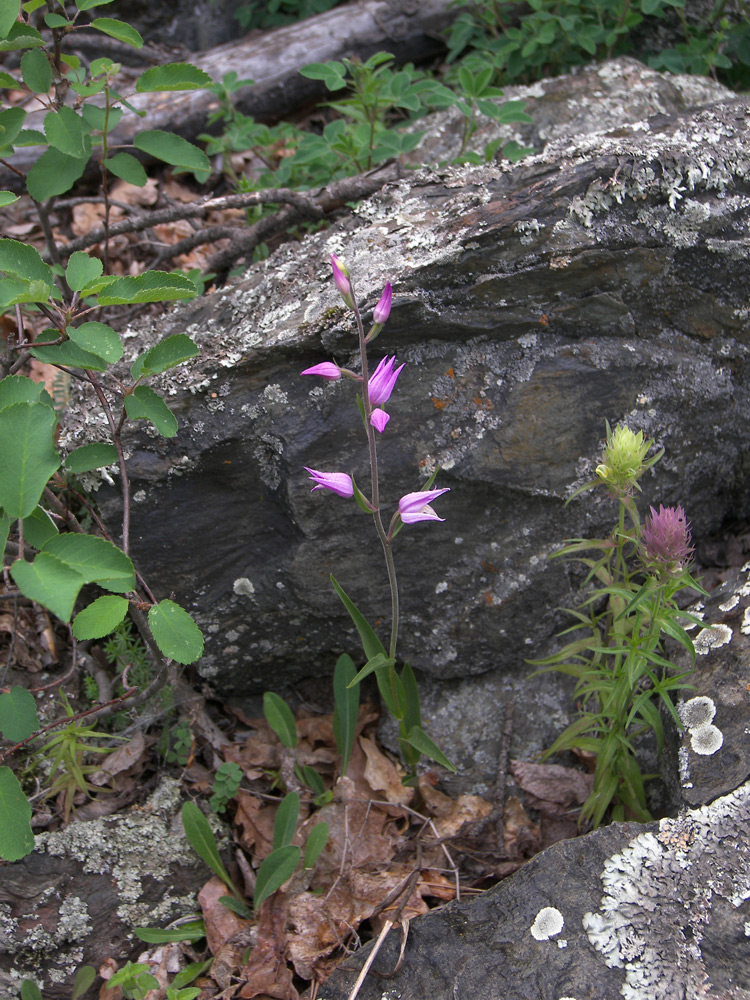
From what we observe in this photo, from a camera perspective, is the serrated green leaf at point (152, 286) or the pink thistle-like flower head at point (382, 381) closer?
the pink thistle-like flower head at point (382, 381)

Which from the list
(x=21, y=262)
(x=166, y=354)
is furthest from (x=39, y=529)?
(x=21, y=262)

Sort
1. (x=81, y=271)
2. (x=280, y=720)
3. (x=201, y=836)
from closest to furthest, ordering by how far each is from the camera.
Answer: (x=81, y=271)
(x=201, y=836)
(x=280, y=720)

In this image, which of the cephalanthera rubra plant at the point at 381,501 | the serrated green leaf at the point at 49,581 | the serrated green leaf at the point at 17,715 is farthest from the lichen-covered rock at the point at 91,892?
the serrated green leaf at the point at 49,581

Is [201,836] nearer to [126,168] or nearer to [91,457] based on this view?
[91,457]

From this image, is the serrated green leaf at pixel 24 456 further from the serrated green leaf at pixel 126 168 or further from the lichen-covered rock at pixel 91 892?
the serrated green leaf at pixel 126 168

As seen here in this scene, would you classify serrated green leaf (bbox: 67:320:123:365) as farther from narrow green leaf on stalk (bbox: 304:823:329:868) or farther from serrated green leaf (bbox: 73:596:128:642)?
narrow green leaf on stalk (bbox: 304:823:329:868)

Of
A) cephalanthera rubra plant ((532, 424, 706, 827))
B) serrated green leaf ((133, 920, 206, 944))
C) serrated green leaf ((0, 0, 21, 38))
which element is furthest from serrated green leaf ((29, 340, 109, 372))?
serrated green leaf ((133, 920, 206, 944))

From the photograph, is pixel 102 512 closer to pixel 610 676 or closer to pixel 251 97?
pixel 610 676
